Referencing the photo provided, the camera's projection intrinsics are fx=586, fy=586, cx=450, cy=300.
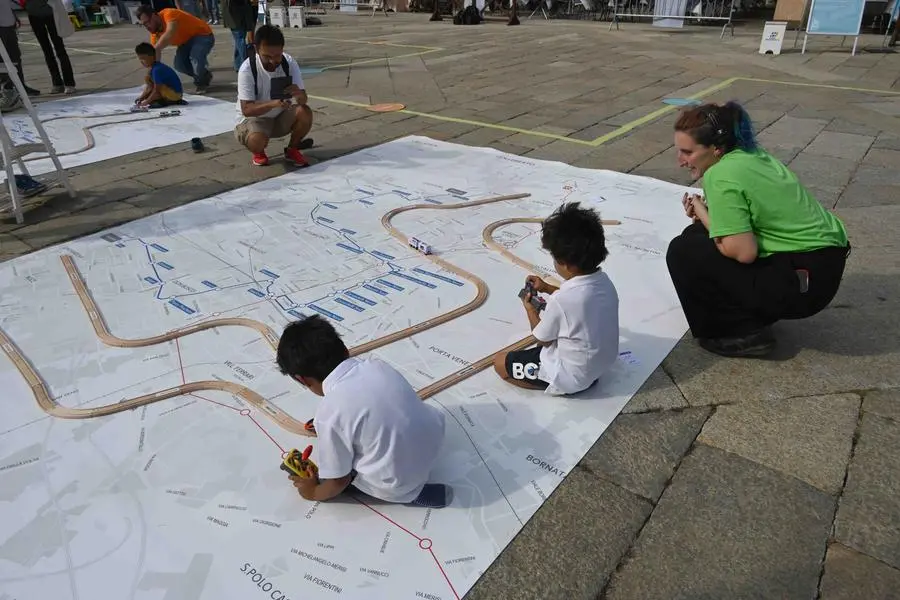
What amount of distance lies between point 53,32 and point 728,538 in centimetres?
808

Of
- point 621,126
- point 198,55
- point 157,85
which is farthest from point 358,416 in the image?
point 198,55

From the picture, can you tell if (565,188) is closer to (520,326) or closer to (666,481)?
(520,326)

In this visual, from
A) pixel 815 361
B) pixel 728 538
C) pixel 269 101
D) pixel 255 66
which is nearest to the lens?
pixel 728 538

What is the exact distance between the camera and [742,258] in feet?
6.89

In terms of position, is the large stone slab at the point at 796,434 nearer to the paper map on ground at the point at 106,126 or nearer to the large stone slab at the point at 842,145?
the large stone slab at the point at 842,145

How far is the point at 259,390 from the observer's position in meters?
2.16

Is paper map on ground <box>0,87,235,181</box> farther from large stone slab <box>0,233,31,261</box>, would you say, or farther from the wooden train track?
the wooden train track

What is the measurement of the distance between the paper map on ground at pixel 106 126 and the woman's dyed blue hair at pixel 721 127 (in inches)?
173

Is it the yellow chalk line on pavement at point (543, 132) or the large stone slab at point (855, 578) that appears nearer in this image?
the large stone slab at point (855, 578)

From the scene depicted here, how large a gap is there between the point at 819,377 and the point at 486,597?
61.5 inches

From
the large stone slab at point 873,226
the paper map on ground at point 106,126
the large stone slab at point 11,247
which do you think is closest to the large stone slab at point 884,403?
the large stone slab at point 873,226

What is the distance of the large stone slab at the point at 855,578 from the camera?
1.43 metres

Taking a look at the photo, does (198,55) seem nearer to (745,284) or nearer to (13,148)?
(13,148)

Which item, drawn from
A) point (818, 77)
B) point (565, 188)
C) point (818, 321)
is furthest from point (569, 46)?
point (818, 321)
